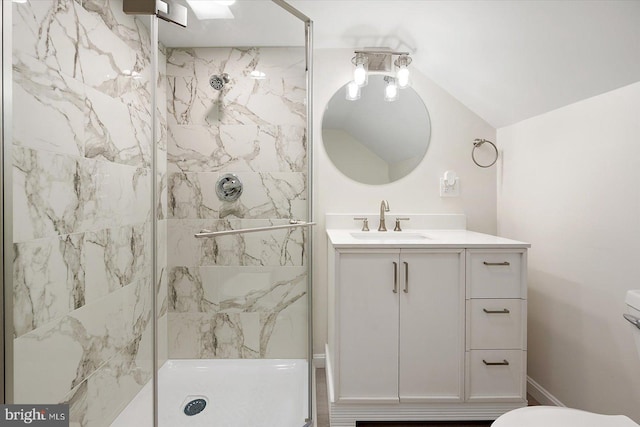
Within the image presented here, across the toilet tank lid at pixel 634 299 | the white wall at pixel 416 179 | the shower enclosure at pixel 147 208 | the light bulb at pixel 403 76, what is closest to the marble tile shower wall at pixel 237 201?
the shower enclosure at pixel 147 208

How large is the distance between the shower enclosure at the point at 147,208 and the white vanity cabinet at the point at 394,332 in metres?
0.31

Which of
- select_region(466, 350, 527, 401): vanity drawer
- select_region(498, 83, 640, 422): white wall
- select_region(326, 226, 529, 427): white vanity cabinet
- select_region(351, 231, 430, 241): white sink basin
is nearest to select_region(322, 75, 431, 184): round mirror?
select_region(351, 231, 430, 241): white sink basin

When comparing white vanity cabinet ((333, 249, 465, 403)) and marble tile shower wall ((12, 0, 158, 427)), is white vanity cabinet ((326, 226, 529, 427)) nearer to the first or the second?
white vanity cabinet ((333, 249, 465, 403))

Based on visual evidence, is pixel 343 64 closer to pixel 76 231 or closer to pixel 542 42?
pixel 542 42

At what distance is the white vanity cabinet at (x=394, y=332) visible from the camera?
161 centimetres

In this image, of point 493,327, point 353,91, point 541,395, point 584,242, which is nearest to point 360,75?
point 353,91

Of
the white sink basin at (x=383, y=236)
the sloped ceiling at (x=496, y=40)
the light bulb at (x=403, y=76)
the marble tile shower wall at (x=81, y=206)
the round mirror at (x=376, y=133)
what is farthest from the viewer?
the round mirror at (x=376, y=133)

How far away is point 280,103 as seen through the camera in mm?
1466

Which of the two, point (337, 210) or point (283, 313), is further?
point (337, 210)

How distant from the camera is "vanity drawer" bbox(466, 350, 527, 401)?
5.28 ft

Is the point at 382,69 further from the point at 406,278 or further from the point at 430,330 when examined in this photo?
the point at 430,330

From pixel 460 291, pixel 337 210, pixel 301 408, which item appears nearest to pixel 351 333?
pixel 301 408

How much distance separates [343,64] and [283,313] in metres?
1.63

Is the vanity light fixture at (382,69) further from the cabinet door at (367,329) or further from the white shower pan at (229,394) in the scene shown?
the white shower pan at (229,394)
